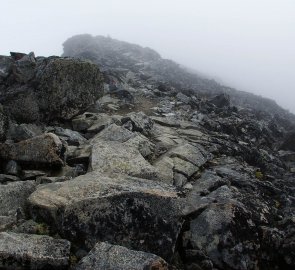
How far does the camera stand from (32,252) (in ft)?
21.9

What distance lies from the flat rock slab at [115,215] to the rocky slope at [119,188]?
0.07 ft

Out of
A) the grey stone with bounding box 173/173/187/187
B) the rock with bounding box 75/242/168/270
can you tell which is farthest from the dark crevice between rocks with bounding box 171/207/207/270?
the grey stone with bounding box 173/173/187/187

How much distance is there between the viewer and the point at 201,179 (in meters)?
11.5

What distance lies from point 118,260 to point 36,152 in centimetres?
483

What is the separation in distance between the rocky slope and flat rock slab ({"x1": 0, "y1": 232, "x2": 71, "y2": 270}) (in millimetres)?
18

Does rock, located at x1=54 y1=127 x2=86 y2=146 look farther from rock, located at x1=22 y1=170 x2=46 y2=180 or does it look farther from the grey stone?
the grey stone

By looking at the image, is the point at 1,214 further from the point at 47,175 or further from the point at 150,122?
the point at 150,122

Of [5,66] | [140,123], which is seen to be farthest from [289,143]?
[5,66]

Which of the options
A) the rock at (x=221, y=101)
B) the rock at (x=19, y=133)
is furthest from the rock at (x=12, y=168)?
the rock at (x=221, y=101)

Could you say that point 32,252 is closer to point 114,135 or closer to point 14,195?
point 14,195

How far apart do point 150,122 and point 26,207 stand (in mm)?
8358

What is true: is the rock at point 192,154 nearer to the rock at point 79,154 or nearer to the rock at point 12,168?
the rock at point 79,154

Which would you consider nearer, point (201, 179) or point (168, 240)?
point (168, 240)

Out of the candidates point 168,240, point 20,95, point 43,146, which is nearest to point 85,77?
point 20,95
